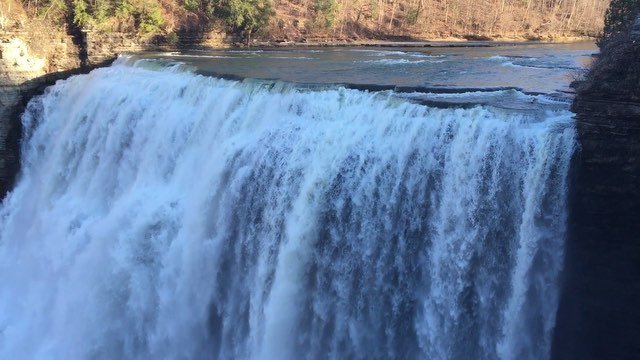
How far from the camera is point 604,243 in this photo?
21.1 feet

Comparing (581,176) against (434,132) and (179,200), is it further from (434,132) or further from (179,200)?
(179,200)

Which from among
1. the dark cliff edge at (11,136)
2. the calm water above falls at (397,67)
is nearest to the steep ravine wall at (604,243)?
the calm water above falls at (397,67)

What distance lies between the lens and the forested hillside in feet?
62.0

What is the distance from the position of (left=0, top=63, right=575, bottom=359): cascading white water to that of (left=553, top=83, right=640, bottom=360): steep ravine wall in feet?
0.65

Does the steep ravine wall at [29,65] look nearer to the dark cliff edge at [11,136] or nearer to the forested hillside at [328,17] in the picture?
the dark cliff edge at [11,136]

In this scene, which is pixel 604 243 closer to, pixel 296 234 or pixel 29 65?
pixel 296 234

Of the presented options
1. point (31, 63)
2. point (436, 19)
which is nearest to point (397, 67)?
point (31, 63)

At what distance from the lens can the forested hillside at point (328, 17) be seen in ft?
62.0

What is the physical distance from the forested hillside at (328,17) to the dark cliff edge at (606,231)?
15.5 m

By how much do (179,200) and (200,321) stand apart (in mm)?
2197

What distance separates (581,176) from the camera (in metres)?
6.60

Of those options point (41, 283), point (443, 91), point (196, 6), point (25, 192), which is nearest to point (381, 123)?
point (443, 91)

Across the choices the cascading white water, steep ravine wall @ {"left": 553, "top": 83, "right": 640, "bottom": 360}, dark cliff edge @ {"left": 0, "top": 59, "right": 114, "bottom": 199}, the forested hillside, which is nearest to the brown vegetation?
the forested hillside

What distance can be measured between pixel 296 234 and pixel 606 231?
3.98 m
